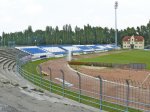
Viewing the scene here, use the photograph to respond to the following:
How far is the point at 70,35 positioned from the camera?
132250mm

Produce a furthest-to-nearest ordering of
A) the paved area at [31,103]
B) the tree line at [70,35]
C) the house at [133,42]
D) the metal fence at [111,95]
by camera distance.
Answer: the house at [133,42]
the tree line at [70,35]
the metal fence at [111,95]
the paved area at [31,103]

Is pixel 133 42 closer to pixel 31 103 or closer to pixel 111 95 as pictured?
pixel 111 95

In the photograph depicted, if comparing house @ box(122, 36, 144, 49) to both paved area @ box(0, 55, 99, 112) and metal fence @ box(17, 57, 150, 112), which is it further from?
paved area @ box(0, 55, 99, 112)

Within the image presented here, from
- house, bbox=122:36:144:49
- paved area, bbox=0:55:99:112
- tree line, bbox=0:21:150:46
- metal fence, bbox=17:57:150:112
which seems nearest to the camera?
paved area, bbox=0:55:99:112

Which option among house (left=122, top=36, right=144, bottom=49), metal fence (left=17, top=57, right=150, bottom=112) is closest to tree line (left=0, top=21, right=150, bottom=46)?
house (left=122, top=36, right=144, bottom=49)

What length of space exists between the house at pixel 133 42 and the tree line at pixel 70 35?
4277mm

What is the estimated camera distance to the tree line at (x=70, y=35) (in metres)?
123

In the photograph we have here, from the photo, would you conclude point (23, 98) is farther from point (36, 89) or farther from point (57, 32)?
point (57, 32)

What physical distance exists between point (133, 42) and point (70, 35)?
95.9 ft

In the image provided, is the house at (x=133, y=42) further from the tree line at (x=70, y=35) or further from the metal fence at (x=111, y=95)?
the metal fence at (x=111, y=95)

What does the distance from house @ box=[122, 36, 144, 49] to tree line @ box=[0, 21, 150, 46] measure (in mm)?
4277

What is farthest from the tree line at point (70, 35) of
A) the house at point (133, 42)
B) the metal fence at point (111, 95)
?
the metal fence at point (111, 95)

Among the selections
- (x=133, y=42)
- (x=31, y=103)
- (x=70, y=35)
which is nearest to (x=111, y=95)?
(x=31, y=103)

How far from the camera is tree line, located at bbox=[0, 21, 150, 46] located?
122794 millimetres
